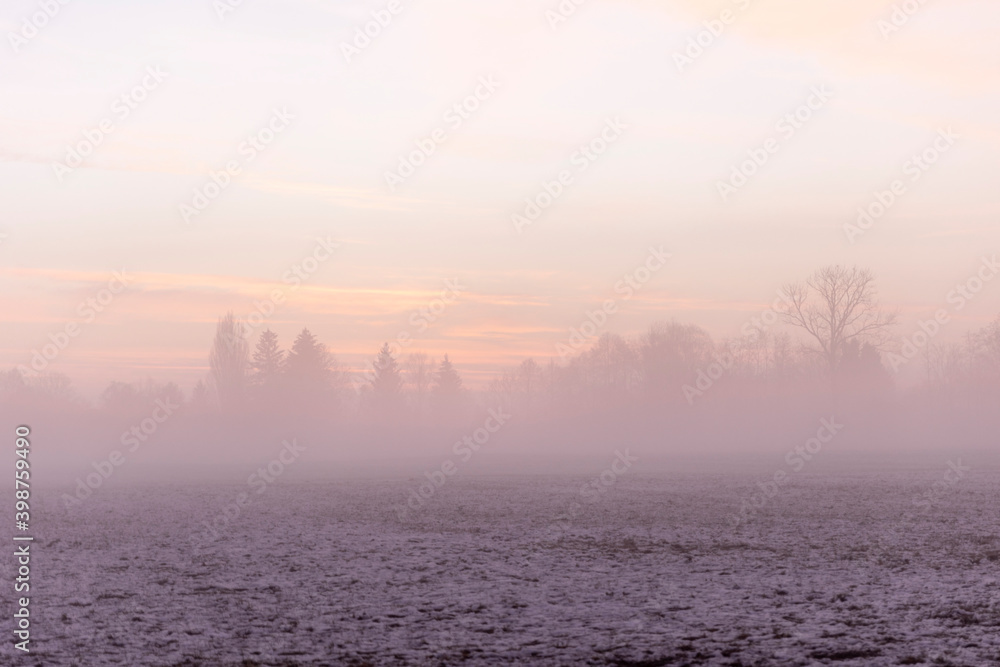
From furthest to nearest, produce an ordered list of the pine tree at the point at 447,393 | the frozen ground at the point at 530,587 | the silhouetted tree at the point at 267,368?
1. the pine tree at the point at 447,393
2. the silhouetted tree at the point at 267,368
3. the frozen ground at the point at 530,587

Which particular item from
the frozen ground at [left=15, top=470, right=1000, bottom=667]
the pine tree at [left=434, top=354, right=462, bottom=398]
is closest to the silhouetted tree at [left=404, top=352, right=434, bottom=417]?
the pine tree at [left=434, top=354, right=462, bottom=398]

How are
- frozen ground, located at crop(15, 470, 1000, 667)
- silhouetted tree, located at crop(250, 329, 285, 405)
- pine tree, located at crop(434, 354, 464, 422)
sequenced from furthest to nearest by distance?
pine tree, located at crop(434, 354, 464, 422) < silhouetted tree, located at crop(250, 329, 285, 405) < frozen ground, located at crop(15, 470, 1000, 667)

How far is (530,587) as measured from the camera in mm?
18031

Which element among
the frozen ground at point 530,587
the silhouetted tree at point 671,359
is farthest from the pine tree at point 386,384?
the frozen ground at point 530,587

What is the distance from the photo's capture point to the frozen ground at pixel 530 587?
12992 millimetres

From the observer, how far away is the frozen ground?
1299cm

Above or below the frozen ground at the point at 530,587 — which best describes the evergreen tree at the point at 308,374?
above

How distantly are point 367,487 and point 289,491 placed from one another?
4.58 m

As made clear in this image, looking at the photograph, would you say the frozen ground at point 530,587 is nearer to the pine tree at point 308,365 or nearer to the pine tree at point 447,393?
the pine tree at point 308,365

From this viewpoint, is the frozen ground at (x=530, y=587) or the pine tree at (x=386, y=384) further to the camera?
the pine tree at (x=386, y=384)

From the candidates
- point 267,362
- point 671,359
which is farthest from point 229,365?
point 671,359

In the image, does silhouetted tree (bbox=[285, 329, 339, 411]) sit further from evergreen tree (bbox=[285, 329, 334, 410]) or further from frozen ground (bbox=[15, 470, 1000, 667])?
frozen ground (bbox=[15, 470, 1000, 667])

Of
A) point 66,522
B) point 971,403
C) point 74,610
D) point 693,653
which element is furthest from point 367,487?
point 971,403

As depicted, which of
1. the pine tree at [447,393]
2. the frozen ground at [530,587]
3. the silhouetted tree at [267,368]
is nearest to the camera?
the frozen ground at [530,587]
